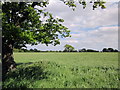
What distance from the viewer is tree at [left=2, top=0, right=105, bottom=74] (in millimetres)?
11234

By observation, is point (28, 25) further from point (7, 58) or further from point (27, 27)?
point (7, 58)

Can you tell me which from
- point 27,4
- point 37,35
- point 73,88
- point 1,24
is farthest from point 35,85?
point 27,4

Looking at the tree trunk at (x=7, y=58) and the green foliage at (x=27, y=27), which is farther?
the tree trunk at (x=7, y=58)

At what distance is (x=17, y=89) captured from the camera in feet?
35.7

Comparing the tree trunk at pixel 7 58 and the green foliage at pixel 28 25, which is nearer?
the green foliage at pixel 28 25

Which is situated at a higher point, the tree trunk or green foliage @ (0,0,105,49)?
green foliage @ (0,0,105,49)

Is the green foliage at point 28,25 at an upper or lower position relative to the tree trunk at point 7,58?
upper

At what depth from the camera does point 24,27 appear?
12.4 meters

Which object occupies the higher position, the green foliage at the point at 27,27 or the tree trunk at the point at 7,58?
the green foliage at the point at 27,27

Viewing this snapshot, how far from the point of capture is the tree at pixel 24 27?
11.2m

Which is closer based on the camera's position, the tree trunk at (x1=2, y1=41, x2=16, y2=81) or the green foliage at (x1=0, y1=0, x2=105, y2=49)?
the green foliage at (x1=0, y1=0, x2=105, y2=49)

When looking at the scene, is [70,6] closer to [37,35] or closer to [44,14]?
[44,14]

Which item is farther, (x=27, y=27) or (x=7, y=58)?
(x=7, y=58)

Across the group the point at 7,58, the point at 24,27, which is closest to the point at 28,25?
the point at 24,27
